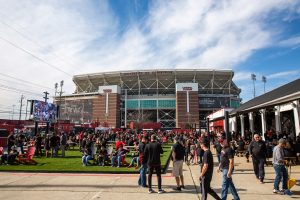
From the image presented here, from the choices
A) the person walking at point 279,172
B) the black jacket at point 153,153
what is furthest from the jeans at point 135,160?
the person walking at point 279,172

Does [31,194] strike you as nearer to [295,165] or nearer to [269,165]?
[269,165]

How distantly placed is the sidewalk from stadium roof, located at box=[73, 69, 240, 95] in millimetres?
83930

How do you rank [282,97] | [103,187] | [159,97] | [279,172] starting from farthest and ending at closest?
[159,97], [282,97], [103,187], [279,172]

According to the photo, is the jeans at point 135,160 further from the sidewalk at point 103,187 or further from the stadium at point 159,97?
the stadium at point 159,97

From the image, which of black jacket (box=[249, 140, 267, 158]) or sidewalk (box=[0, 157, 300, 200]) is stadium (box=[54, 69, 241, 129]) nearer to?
sidewalk (box=[0, 157, 300, 200])

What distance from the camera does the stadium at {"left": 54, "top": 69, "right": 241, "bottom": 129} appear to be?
307 feet

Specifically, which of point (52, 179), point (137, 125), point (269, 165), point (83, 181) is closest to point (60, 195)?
point (83, 181)

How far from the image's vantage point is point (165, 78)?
317 ft

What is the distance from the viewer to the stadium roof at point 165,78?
94000 millimetres

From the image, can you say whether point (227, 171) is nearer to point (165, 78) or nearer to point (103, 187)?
point (103, 187)

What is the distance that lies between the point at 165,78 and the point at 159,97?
740 cm

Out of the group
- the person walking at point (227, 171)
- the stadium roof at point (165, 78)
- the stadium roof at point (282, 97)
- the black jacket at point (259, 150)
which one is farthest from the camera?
the stadium roof at point (165, 78)

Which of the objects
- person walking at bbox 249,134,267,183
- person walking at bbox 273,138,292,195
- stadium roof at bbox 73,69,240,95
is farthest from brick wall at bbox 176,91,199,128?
person walking at bbox 273,138,292,195

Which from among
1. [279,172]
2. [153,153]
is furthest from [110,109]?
[279,172]
